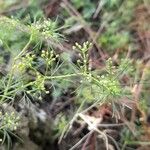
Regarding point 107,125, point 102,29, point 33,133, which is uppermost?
point 102,29

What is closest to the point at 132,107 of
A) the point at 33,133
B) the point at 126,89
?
the point at 126,89

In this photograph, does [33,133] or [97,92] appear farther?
[33,133]

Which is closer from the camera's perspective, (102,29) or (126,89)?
(126,89)

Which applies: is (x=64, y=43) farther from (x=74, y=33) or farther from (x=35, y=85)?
(x=35, y=85)

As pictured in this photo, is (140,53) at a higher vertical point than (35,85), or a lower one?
lower

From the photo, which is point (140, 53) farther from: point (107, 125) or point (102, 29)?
point (107, 125)

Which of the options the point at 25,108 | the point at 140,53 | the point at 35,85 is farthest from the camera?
the point at 140,53

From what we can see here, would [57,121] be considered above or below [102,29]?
below

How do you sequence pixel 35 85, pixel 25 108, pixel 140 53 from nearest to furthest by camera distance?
1. pixel 35 85
2. pixel 25 108
3. pixel 140 53

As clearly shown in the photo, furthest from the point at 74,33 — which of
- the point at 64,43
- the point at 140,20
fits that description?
the point at 140,20
